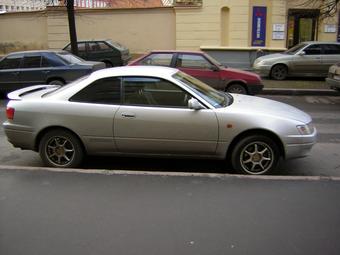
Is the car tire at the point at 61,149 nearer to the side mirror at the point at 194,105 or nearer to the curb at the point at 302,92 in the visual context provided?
the side mirror at the point at 194,105

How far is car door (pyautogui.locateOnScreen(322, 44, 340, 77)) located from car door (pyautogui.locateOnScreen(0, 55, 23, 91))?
34.2 feet

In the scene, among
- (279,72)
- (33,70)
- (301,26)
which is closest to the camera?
(33,70)

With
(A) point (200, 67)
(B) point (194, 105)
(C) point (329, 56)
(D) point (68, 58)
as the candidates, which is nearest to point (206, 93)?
(B) point (194, 105)

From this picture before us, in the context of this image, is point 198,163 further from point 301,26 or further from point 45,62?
point 301,26

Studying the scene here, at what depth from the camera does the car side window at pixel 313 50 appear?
1736 centimetres

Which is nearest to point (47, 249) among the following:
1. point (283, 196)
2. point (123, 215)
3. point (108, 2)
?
point (123, 215)

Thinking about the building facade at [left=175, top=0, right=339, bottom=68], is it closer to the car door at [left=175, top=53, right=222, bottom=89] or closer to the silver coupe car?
the car door at [left=175, top=53, right=222, bottom=89]

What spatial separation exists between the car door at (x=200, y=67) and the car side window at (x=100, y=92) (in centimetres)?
650

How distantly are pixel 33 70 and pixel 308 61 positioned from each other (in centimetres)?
958

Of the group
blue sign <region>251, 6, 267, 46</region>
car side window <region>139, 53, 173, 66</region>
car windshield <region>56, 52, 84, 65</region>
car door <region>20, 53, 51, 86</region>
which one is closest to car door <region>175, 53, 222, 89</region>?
car side window <region>139, 53, 173, 66</region>

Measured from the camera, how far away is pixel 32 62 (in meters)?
13.4

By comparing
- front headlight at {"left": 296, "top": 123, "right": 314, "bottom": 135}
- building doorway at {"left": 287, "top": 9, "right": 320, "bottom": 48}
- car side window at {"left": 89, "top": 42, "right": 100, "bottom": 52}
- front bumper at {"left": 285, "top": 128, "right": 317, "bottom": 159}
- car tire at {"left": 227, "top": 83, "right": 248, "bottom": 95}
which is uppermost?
building doorway at {"left": 287, "top": 9, "right": 320, "bottom": 48}

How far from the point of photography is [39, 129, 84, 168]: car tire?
20.2 ft

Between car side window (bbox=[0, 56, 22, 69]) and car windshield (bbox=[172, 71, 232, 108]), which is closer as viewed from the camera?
car windshield (bbox=[172, 71, 232, 108])
